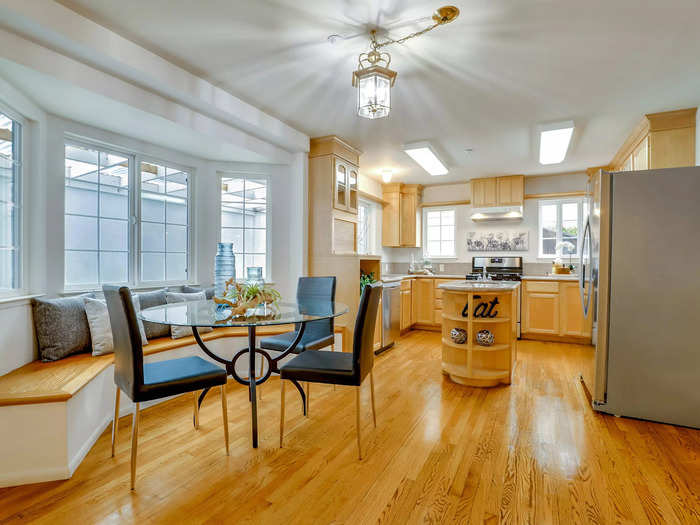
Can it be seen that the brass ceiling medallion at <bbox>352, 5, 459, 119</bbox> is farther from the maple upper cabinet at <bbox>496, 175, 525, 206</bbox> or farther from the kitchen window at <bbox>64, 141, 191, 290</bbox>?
the maple upper cabinet at <bbox>496, 175, 525, 206</bbox>

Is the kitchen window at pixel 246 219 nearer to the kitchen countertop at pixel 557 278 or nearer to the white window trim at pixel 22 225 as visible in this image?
the white window trim at pixel 22 225

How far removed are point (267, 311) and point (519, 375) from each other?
2.59 metres

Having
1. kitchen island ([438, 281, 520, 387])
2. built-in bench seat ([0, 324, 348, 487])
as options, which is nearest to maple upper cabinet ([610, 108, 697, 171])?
kitchen island ([438, 281, 520, 387])

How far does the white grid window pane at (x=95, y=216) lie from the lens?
9.57 feet

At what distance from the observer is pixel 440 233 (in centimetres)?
644

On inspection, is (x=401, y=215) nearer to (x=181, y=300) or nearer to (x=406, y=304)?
(x=406, y=304)

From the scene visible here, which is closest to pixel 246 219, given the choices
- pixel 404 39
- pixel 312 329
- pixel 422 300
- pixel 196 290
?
pixel 196 290

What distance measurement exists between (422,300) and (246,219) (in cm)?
302

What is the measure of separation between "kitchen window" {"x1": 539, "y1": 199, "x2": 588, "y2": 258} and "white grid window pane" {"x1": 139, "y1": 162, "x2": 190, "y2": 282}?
4927 millimetres

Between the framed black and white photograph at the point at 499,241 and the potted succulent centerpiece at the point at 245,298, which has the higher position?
the framed black and white photograph at the point at 499,241

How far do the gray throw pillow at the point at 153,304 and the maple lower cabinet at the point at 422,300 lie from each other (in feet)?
12.0

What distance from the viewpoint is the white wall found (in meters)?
5.51

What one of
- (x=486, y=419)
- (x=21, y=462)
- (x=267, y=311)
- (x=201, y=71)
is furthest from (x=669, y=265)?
(x=21, y=462)

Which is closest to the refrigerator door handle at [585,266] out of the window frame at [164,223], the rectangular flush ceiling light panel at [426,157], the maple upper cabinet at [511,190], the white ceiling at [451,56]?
the white ceiling at [451,56]
